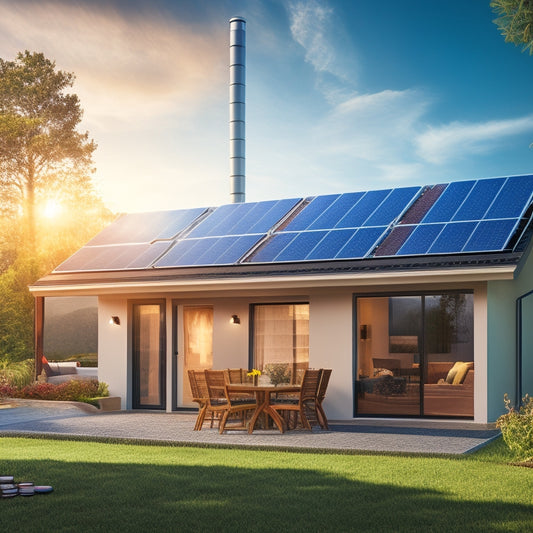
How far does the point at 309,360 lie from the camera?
15797 millimetres

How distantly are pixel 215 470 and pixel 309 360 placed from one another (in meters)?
6.34

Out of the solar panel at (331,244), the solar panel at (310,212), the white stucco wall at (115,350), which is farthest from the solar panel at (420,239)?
the white stucco wall at (115,350)

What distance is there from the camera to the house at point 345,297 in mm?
14219

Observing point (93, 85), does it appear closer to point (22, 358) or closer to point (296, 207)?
point (22, 358)

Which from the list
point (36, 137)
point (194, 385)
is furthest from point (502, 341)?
point (36, 137)

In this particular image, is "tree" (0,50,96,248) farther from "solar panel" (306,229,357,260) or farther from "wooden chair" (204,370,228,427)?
"wooden chair" (204,370,228,427)

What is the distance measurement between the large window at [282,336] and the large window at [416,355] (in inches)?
54.1

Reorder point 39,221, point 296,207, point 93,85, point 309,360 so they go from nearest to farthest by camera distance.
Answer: point 309,360, point 296,207, point 93,85, point 39,221

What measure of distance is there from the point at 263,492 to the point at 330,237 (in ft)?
28.0

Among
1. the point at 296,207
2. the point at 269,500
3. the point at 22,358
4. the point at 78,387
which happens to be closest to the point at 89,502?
the point at 269,500

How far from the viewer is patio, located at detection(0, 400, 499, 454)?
1170cm

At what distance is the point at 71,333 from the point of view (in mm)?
37094

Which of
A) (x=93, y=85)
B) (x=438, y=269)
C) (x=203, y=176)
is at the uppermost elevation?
(x=93, y=85)

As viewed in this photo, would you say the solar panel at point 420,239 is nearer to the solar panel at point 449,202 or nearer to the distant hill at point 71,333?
the solar panel at point 449,202
